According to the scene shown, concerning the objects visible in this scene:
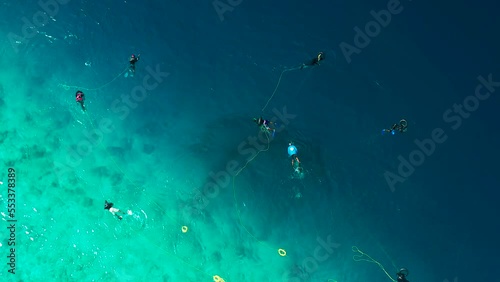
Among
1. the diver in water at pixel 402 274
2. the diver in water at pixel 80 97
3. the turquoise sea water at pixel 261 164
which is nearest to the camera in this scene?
the diver in water at pixel 402 274

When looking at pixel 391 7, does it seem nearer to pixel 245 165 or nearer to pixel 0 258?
pixel 245 165

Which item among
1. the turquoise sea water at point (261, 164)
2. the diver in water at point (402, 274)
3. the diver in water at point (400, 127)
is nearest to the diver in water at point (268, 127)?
the turquoise sea water at point (261, 164)

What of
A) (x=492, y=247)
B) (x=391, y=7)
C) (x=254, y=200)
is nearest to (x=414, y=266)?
(x=492, y=247)

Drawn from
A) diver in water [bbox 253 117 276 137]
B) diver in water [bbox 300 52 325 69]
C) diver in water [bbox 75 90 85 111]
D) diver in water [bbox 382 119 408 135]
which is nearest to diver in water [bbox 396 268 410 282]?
diver in water [bbox 382 119 408 135]

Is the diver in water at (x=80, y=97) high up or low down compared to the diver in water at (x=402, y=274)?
down

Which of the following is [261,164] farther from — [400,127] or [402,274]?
[402,274]

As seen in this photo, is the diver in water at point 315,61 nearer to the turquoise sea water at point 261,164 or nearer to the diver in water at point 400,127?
the turquoise sea water at point 261,164

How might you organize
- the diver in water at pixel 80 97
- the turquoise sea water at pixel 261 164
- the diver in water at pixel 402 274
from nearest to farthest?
the diver in water at pixel 402 274
the diver in water at pixel 80 97
the turquoise sea water at pixel 261 164

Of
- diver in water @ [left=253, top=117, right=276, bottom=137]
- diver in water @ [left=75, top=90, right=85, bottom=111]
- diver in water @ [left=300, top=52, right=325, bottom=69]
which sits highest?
diver in water @ [left=300, top=52, right=325, bottom=69]

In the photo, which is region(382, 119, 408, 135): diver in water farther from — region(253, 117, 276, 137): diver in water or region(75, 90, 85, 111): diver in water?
region(75, 90, 85, 111): diver in water
